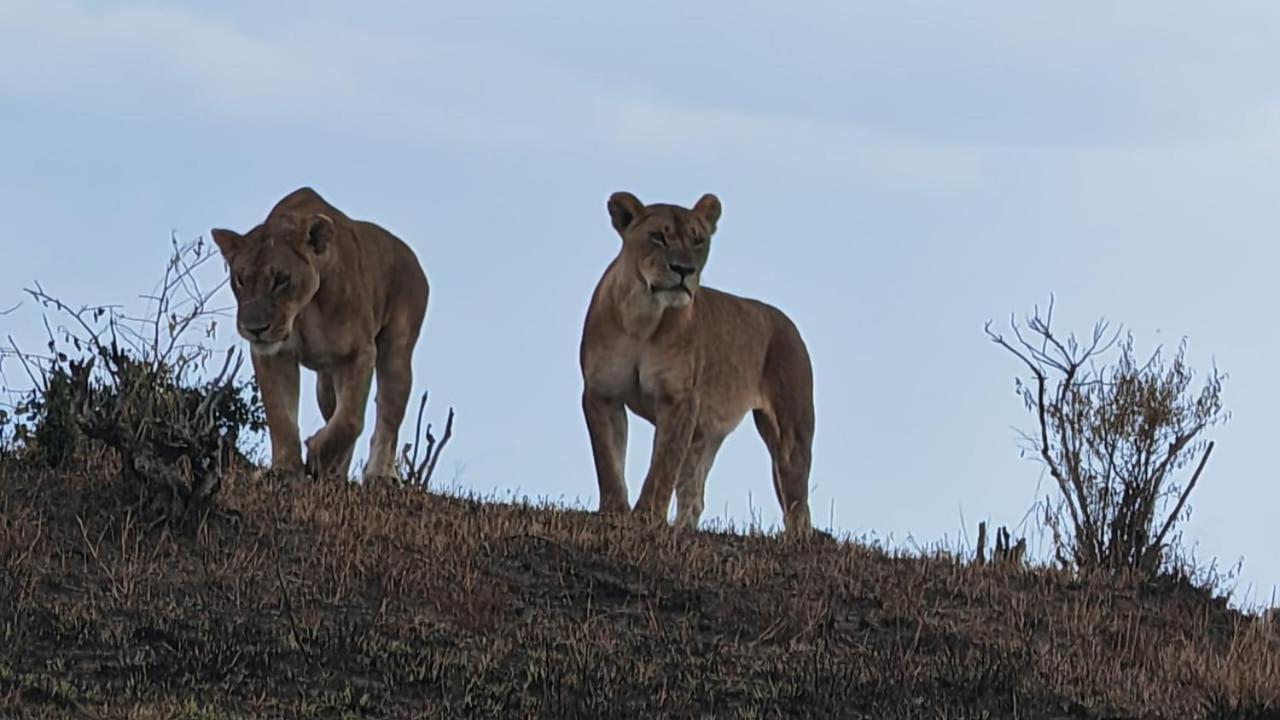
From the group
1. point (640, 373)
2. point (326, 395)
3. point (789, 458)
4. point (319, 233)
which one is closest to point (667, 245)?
point (640, 373)

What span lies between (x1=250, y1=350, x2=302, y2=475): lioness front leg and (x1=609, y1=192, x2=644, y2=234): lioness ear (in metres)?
2.23

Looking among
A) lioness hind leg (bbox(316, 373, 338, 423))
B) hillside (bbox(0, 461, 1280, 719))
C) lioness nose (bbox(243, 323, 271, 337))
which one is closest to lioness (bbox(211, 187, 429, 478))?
lioness nose (bbox(243, 323, 271, 337))

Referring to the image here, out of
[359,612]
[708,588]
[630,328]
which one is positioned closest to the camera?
[359,612]

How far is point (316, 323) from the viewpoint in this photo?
1382 centimetres

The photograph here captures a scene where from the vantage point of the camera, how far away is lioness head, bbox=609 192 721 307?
1444cm

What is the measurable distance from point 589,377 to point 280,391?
195 centimetres

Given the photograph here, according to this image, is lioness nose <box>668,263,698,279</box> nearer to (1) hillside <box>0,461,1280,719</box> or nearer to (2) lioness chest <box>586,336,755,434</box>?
(2) lioness chest <box>586,336,755,434</box>

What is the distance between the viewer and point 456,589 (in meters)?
11.0

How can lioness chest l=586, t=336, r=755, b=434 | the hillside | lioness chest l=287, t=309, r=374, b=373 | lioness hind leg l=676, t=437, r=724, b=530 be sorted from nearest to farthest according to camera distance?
1. the hillside
2. lioness chest l=287, t=309, r=374, b=373
3. lioness chest l=586, t=336, r=755, b=434
4. lioness hind leg l=676, t=437, r=724, b=530

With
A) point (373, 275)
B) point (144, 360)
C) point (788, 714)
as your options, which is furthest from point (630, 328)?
point (788, 714)

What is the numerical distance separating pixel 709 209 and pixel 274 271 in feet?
9.23

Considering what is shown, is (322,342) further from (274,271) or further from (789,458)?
(789,458)

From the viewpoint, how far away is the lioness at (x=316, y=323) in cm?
1344

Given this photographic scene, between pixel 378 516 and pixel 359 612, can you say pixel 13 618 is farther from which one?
pixel 378 516
